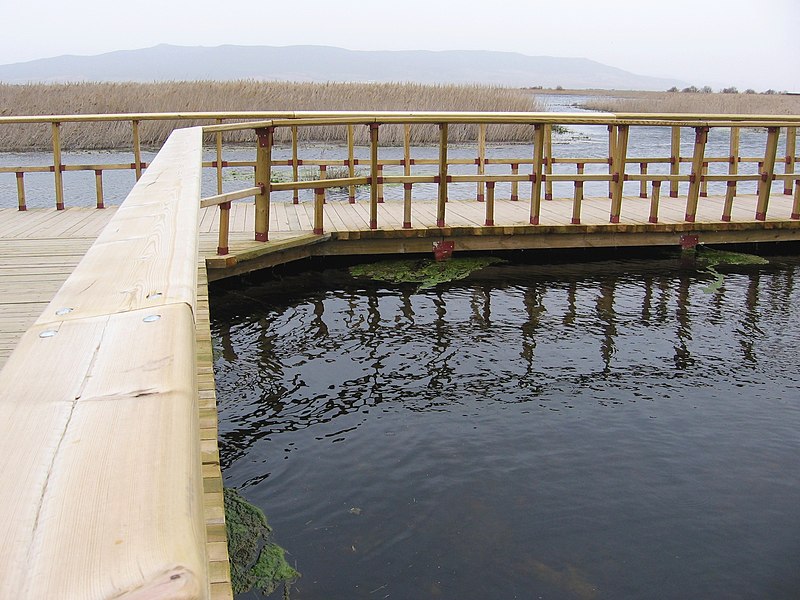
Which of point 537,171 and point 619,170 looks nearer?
point 537,171

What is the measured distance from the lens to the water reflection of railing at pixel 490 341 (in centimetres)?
509

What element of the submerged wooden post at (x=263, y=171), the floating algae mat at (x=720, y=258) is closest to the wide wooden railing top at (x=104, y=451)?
the submerged wooden post at (x=263, y=171)

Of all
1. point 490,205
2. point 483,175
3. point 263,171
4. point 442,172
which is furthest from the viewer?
point 483,175

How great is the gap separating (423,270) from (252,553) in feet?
15.3

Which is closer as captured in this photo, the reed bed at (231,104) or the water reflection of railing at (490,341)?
the water reflection of railing at (490,341)

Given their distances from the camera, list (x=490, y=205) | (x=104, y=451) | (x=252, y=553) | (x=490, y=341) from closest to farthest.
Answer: (x=104, y=451), (x=252, y=553), (x=490, y=341), (x=490, y=205)

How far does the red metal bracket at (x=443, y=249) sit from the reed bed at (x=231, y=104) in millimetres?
12628

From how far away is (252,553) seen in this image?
11.2 ft

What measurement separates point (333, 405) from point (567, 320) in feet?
7.90

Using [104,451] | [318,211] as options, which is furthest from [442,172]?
[104,451]

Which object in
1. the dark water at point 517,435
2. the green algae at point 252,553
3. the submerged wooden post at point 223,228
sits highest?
the submerged wooden post at point 223,228

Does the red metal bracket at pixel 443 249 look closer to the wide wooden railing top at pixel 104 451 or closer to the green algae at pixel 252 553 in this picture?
the green algae at pixel 252 553

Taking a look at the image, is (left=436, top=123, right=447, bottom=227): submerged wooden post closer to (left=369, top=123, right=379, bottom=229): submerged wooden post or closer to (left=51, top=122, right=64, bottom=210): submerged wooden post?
(left=369, top=123, right=379, bottom=229): submerged wooden post

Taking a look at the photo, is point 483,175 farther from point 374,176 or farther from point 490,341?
point 490,341
